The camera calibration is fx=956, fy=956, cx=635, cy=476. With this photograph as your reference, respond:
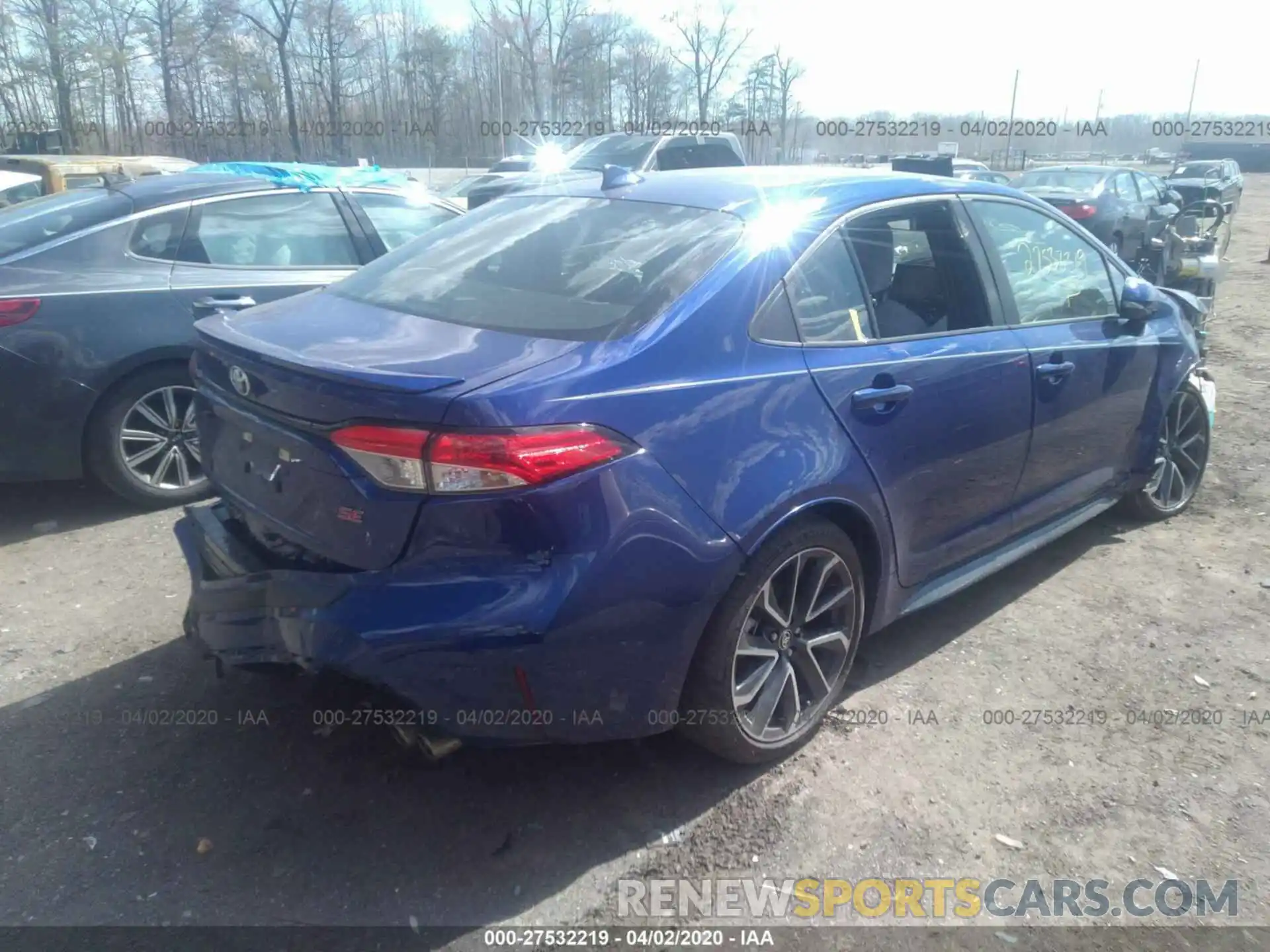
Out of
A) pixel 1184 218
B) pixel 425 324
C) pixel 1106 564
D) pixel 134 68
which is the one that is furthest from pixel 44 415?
pixel 134 68

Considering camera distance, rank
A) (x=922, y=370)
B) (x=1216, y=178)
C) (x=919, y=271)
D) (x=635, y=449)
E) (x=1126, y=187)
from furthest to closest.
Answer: (x=1216, y=178), (x=1126, y=187), (x=919, y=271), (x=922, y=370), (x=635, y=449)

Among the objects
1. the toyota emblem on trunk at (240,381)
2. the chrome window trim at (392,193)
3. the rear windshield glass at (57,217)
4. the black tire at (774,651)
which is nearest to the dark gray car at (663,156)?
the chrome window trim at (392,193)

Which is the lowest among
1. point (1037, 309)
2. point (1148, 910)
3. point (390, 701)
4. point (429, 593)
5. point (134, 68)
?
point (1148, 910)

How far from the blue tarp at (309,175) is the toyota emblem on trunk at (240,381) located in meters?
3.08

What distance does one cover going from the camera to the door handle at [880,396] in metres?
2.87

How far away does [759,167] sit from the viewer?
368 centimetres

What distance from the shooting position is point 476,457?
7.12ft

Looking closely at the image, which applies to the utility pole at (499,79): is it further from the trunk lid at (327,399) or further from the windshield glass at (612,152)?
the trunk lid at (327,399)

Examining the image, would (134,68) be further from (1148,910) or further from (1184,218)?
(1148,910)

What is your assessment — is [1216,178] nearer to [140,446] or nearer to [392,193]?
[392,193]

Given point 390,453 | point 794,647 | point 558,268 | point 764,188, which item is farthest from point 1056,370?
point 390,453

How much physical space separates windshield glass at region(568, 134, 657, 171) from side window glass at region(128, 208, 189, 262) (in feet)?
31.4

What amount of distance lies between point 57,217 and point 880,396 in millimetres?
4200

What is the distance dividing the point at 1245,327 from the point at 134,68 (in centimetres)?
3584
